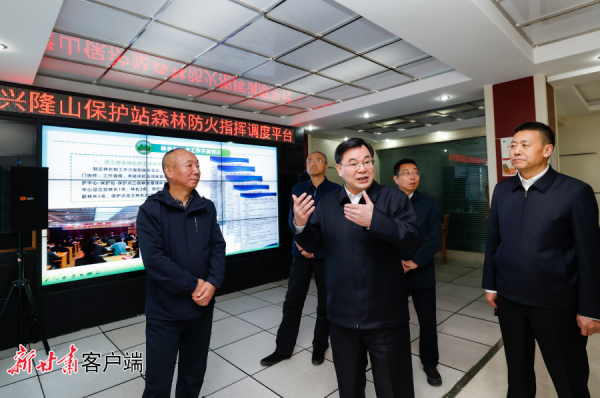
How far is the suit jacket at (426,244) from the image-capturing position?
238 cm

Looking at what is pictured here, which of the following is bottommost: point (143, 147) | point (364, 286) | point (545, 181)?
point (364, 286)

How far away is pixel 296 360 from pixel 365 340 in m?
1.52

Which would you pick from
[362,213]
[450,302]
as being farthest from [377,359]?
[450,302]

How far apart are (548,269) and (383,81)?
335 centimetres

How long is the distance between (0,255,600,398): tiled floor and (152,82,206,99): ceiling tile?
2.92 m

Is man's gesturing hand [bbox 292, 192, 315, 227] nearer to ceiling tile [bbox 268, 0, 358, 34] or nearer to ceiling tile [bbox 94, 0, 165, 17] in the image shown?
ceiling tile [bbox 268, 0, 358, 34]

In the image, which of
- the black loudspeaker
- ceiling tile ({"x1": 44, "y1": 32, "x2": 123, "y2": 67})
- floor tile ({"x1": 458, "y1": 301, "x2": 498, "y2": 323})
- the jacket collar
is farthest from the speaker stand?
floor tile ({"x1": 458, "y1": 301, "x2": 498, "y2": 323})

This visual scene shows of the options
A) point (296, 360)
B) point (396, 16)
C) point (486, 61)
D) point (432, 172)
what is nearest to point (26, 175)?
point (296, 360)

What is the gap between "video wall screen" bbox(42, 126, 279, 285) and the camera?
3465 mm

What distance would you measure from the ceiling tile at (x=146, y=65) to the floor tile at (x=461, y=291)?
4682 millimetres

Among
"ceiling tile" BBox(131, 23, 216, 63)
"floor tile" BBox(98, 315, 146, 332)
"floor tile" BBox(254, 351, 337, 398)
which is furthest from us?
"floor tile" BBox(98, 315, 146, 332)

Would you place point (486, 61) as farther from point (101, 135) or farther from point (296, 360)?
point (101, 135)

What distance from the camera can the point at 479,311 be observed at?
3.89 m

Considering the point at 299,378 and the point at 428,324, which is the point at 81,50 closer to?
the point at 299,378
